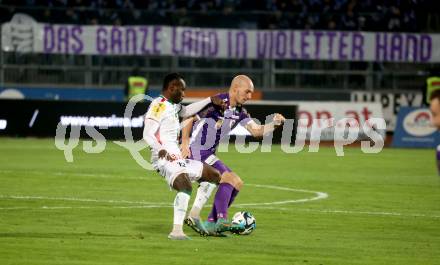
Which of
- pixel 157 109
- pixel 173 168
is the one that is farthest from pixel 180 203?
pixel 157 109

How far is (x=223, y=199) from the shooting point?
14.0 m

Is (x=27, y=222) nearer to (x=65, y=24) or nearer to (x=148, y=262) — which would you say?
(x=148, y=262)

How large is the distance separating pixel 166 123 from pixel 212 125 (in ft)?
3.16

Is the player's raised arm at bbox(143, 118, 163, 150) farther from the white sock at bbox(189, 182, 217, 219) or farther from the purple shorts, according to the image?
the white sock at bbox(189, 182, 217, 219)

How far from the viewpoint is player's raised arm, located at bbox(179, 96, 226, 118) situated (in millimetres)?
13742

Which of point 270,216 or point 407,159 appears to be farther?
point 407,159

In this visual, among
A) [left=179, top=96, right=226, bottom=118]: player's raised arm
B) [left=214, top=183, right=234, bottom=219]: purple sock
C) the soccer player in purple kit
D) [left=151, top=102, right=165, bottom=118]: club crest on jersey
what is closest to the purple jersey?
the soccer player in purple kit

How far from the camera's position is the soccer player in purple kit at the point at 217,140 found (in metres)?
14.0

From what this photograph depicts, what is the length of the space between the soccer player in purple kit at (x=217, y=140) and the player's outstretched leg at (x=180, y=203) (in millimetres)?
621

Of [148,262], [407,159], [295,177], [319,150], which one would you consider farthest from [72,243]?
[319,150]

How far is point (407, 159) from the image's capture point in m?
30.4

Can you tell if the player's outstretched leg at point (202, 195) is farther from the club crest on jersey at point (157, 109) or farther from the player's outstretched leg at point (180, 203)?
the club crest on jersey at point (157, 109)

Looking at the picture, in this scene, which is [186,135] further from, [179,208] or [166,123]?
[179,208]

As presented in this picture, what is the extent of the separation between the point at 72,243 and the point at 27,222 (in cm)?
229
